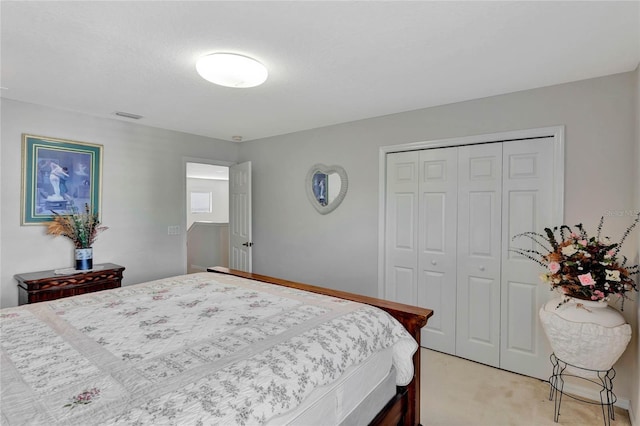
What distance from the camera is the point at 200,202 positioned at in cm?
1053

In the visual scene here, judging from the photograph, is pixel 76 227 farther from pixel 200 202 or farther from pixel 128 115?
pixel 200 202

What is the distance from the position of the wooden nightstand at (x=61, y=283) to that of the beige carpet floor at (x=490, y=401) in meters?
3.13

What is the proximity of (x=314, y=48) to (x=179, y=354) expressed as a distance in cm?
181

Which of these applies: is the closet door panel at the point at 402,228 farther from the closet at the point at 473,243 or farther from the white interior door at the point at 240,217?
the white interior door at the point at 240,217

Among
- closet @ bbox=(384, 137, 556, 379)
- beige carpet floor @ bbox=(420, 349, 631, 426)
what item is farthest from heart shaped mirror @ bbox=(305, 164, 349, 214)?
beige carpet floor @ bbox=(420, 349, 631, 426)

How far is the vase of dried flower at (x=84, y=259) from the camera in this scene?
328 cm

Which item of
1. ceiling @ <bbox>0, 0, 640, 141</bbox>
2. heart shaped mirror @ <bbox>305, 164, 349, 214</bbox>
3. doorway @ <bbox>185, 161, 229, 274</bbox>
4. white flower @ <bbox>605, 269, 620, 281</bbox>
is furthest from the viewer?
doorway @ <bbox>185, 161, 229, 274</bbox>

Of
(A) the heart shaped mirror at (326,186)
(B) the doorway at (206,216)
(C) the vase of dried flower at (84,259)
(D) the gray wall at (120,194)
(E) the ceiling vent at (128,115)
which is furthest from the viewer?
(B) the doorway at (206,216)

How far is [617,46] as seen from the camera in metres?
2.01

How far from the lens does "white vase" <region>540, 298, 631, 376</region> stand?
204cm

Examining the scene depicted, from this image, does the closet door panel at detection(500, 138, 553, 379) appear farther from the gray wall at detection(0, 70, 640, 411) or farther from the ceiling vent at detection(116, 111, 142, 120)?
the ceiling vent at detection(116, 111, 142, 120)

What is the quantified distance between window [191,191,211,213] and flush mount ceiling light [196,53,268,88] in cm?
873

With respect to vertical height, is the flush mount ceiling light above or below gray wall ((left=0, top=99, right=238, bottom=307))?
above

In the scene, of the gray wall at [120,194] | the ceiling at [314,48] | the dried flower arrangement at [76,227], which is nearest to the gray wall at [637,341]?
the ceiling at [314,48]
